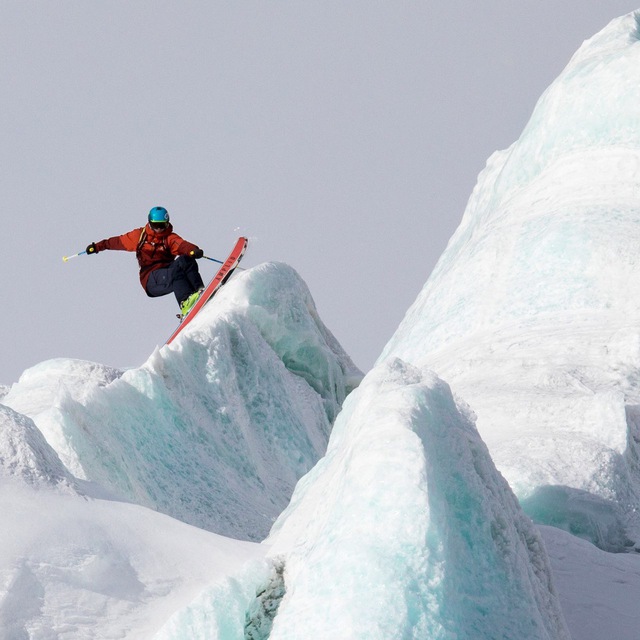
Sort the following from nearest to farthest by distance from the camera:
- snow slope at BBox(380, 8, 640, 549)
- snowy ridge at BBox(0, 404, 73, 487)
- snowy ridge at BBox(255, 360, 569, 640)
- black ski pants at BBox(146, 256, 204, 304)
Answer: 1. snowy ridge at BBox(255, 360, 569, 640)
2. snowy ridge at BBox(0, 404, 73, 487)
3. snow slope at BBox(380, 8, 640, 549)
4. black ski pants at BBox(146, 256, 204, 304)

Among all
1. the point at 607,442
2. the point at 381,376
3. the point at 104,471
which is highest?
the point at 381,376

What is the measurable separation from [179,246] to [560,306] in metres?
5.91

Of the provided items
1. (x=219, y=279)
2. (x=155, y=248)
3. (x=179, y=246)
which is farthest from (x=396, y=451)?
(x=155, y=248)

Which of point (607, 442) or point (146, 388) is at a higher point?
point (146, 388)

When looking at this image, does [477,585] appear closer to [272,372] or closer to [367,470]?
[367,470]

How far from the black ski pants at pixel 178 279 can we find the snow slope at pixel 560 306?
10.5 feet

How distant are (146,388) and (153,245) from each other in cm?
519

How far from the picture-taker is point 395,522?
15.0ft

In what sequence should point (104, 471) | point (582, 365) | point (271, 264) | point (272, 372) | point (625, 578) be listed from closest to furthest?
point (625, 578) < point (104, 471) < point (582, 365) < point (272, 372) < point (271, 264)

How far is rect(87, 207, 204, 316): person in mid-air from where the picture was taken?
16.6 meters

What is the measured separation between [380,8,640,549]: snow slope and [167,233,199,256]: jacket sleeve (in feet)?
11.2

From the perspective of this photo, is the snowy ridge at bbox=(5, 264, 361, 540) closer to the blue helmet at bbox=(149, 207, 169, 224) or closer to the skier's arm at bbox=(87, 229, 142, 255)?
the blue helmet at bbox=(149, 207, 169, 224)

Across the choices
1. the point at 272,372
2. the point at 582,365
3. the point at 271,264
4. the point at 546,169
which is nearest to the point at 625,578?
the point at 582,365

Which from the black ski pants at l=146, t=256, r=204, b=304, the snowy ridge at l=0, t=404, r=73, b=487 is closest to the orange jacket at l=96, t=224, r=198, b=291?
the black ski pants at l=146, t=256, r=204, b=304
